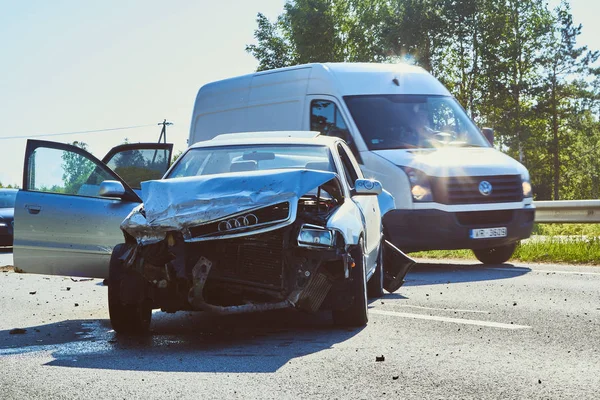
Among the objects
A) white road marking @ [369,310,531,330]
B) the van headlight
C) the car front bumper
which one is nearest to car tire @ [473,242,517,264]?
the van headlight

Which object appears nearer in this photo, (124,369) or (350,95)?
(124,369)

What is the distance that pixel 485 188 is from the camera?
41.7 feet

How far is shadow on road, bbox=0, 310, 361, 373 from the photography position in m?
6.21

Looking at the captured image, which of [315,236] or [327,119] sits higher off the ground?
[327,119]

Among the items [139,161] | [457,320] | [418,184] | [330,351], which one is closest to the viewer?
[330,351]

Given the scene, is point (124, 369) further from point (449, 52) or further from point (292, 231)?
point (449, 52)

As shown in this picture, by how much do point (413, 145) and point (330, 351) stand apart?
6.96 m

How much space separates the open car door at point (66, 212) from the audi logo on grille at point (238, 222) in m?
2.01

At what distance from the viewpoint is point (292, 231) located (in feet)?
22.5

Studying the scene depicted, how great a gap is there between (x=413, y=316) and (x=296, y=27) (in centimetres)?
5425

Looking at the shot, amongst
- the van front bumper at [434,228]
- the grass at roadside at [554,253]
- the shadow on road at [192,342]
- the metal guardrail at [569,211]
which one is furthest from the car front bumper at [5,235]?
the shadow on road at [192,342]

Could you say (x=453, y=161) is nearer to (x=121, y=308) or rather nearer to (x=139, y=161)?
(x=139, y=161)

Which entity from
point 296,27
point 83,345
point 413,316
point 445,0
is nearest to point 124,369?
point 83,345

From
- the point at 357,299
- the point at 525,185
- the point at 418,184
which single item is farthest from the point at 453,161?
the point at 357,299
